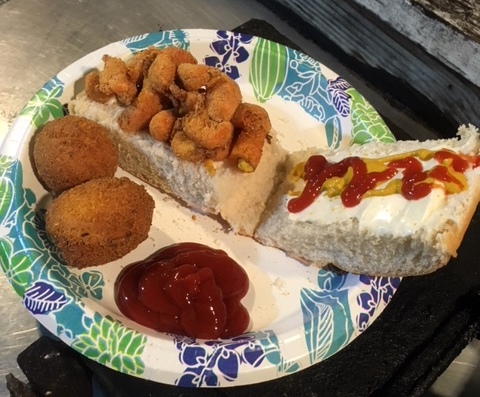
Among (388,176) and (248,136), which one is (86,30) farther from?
(388,176)

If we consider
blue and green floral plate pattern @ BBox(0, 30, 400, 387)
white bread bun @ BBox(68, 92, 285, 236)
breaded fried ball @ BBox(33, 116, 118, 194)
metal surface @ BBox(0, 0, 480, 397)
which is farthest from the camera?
metal surface @ BBox(0, 0, 480, 397)

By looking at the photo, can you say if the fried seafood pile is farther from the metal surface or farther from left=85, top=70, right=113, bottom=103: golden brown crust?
the metal surface

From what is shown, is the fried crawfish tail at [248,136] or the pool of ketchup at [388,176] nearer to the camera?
the pool of ketchup at [388,176]

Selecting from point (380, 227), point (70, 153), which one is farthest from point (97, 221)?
point (380, 227)

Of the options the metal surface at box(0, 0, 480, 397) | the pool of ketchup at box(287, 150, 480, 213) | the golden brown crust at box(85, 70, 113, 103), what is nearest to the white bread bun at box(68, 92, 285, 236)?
the golden brown crust at box(85, 70, 113, 103)

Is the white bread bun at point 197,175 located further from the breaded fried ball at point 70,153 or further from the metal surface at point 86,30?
the metal surface at point 86,30

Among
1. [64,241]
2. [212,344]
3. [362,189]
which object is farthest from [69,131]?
[362,189]

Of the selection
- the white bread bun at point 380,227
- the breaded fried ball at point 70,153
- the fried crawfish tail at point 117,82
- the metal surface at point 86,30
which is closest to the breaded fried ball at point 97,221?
the breaded fried ball at point 70,153
